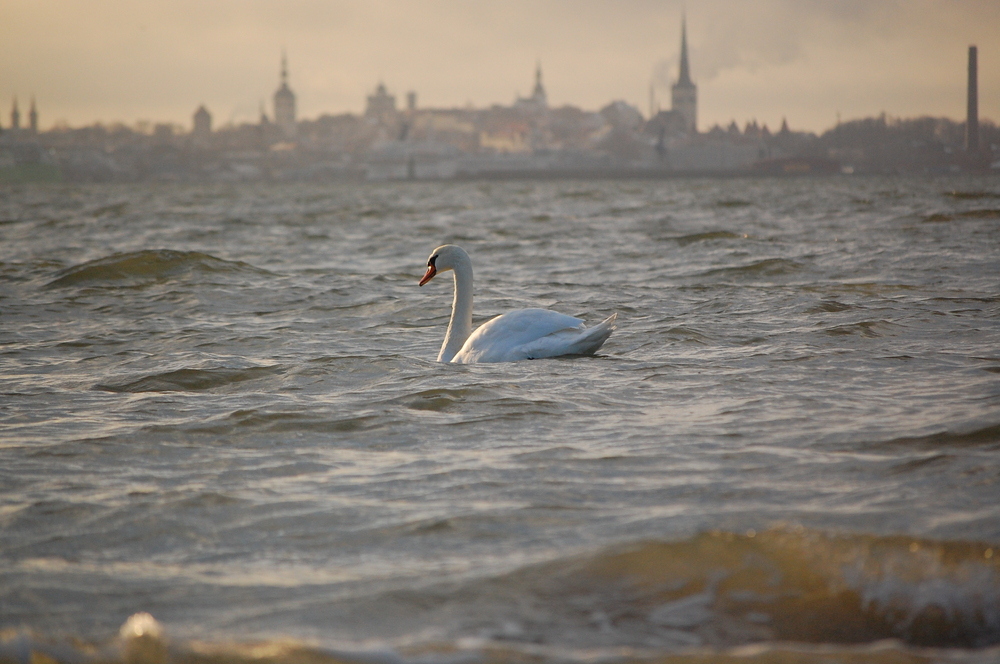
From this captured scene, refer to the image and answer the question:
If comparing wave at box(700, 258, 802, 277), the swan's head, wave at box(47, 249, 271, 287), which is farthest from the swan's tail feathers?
wave at box(47, 249, 271, 287)

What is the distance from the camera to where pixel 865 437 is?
4.08 metres

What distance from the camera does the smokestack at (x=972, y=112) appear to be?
99.9 m

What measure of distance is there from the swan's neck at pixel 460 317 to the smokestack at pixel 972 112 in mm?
105255

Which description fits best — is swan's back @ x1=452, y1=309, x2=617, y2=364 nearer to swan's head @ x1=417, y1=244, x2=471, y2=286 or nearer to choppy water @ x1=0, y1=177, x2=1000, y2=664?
choppy water @ x1=0, y1=177, x2=1000, y2=664

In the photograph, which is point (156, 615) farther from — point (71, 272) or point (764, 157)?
point (764, 157)

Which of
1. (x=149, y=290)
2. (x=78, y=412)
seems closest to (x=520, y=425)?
(x=78, y=412)

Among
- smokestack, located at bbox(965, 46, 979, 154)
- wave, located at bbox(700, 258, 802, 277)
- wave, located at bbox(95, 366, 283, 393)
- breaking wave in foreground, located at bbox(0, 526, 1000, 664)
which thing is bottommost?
breaking wave in foreground, located at bbox(0, 526, 1000, 664)

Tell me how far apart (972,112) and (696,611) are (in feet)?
375

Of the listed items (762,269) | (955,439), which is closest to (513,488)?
(955,439)

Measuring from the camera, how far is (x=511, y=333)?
20.4ft

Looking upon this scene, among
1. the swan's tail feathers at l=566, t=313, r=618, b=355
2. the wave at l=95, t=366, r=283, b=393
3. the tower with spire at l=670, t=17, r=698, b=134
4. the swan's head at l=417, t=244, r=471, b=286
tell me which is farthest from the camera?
the tower with spire at l=670, t=17, r=698, b=134

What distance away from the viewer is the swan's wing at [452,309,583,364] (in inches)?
245

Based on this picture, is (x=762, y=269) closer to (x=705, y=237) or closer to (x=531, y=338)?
(x=705, y=237)

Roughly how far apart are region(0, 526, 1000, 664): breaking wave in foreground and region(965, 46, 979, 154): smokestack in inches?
4284
